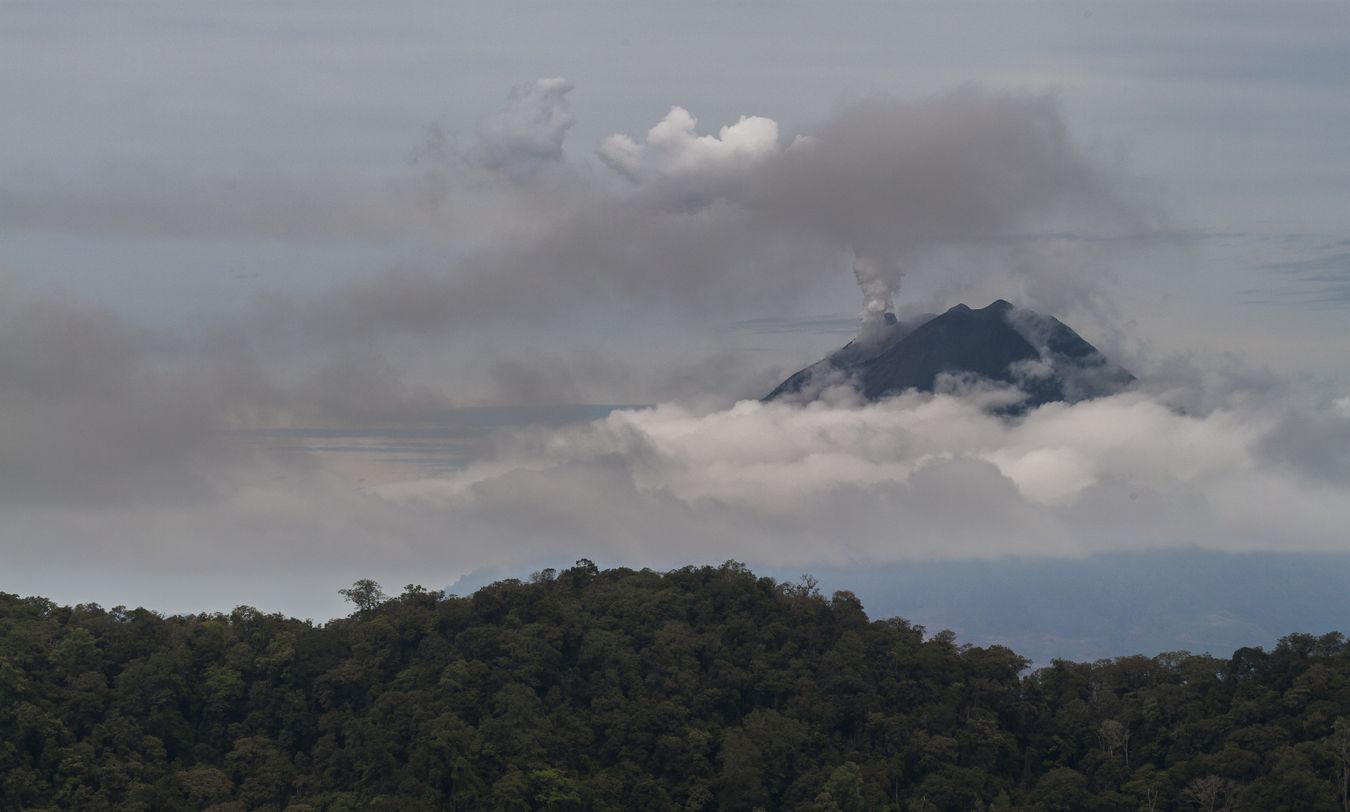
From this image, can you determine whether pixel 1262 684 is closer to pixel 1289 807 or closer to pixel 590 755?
pixel 1289 807

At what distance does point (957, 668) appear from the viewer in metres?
68.6

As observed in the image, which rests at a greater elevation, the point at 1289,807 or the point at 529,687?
the point at 529,687

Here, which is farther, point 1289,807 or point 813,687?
point 813,687

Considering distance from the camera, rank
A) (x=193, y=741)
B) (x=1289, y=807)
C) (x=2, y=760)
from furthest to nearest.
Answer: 1. (x=193, y=741)
2. (x=2, y=760)
3. (x=1289, y=807)

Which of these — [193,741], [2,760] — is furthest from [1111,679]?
[2,760]

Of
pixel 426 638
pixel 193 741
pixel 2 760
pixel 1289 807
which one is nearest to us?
pixel 1289 807

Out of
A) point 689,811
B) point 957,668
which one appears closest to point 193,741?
point 689,811

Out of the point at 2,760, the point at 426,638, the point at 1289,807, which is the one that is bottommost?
the point at 1289,807

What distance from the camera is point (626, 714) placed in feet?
213

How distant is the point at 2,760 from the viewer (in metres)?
60.5

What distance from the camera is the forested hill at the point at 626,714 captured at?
60.2 m

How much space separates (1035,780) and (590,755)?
2047 cm

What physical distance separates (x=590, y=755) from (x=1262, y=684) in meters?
30.8

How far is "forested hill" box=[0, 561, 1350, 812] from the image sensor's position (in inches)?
2372
